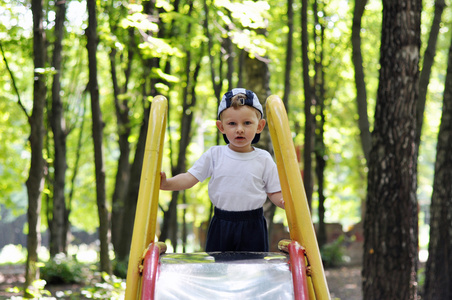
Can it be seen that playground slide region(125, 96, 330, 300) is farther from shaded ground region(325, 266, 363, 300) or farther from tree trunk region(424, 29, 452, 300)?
shaded ground region(325, 266, 363, 300)

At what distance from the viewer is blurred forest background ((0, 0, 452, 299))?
236 inches

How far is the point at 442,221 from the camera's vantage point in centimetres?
792

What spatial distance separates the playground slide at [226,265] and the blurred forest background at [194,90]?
2.72 metres

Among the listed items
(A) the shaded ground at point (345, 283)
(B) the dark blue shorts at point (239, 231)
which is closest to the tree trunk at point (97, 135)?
(B) the dark blue shorts at point (239, 231)

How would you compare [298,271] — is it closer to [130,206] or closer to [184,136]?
[184,136]

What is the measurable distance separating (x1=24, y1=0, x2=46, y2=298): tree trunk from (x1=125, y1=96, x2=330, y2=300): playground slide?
368 cm

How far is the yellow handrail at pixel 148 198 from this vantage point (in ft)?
9.33

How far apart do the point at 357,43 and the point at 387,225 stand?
3.70 meters

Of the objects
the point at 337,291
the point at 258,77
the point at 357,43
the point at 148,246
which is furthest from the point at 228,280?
the point at 337,291

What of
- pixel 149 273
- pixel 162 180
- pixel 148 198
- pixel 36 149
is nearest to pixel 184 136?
pixel 36 149

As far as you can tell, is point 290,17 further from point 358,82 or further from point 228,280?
point 228,280

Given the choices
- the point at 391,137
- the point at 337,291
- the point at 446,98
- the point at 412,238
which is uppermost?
the point at 446,98

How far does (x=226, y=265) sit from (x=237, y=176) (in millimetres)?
688

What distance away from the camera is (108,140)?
61.3ft
